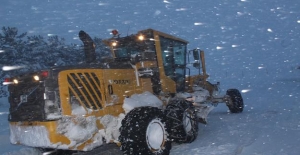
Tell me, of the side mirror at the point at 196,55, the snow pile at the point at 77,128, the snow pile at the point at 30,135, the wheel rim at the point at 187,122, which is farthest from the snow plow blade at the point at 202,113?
the snow pile at the point at 30,135

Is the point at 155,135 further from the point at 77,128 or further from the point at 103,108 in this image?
the point at 77,128

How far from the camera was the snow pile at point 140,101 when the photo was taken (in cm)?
583

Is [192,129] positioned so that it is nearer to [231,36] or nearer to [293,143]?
[293,143]

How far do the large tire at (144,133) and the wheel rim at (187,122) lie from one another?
982 millimetres

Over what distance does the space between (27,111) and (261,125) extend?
18.5ft

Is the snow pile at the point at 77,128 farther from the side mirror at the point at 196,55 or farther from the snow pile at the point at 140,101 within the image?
the side mirror at the point at 196,55

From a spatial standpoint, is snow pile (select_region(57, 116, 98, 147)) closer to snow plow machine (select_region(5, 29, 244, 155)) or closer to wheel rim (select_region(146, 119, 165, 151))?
snow plow machine (select_region(5, 29, 244, 155))

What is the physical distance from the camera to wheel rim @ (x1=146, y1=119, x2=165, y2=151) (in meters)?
5.54

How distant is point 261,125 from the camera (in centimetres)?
789

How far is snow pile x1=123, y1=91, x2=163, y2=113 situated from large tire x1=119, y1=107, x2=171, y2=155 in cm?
33

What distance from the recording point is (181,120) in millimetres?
6656

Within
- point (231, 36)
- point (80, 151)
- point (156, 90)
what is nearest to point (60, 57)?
point (156, 90)

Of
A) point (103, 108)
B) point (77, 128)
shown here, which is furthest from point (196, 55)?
point (77, 128)

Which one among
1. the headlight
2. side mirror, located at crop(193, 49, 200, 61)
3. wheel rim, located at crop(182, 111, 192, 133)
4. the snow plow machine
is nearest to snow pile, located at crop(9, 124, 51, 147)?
the snow plow machine
